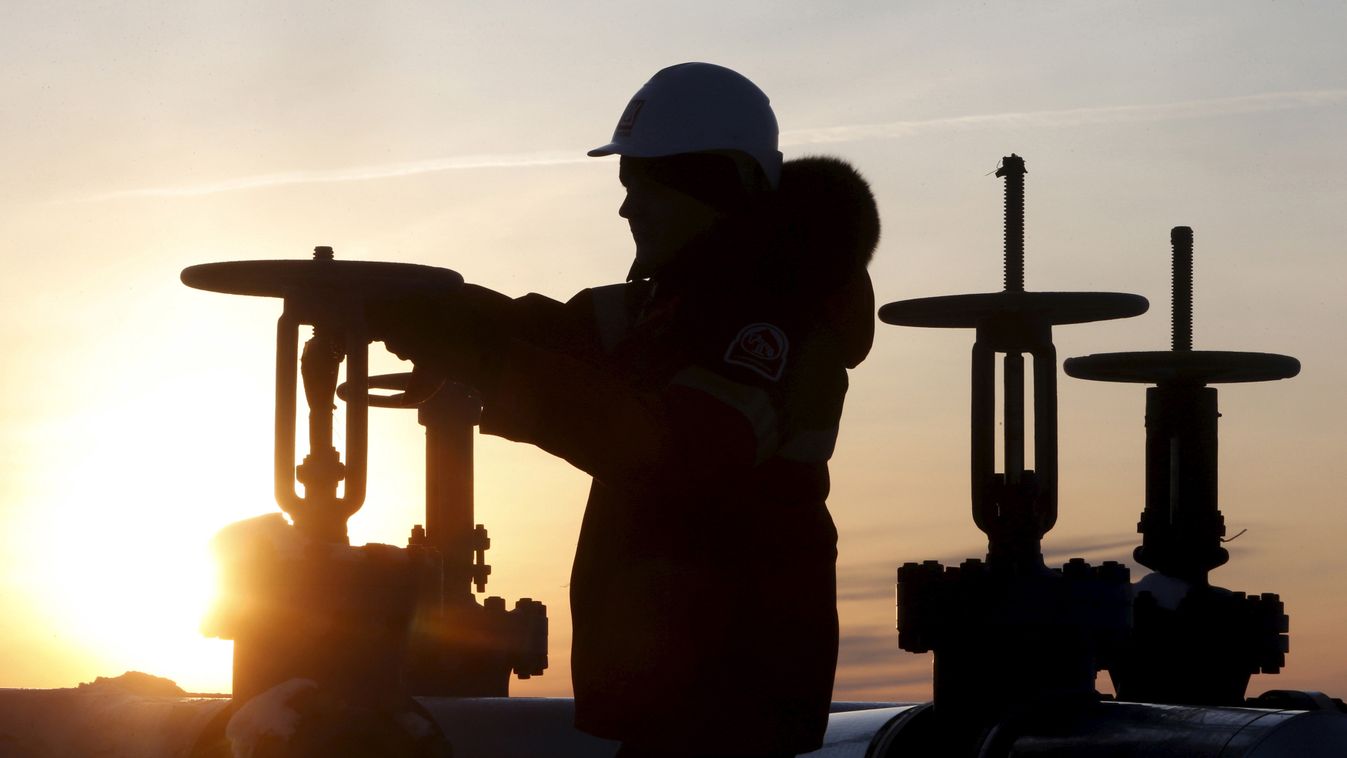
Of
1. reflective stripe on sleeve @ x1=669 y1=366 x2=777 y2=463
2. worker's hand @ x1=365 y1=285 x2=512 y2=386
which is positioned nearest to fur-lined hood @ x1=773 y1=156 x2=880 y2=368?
reflective stripe on sleeve @ x1=669 y1=366 x2=777 y2=463

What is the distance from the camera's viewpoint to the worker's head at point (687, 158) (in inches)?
179

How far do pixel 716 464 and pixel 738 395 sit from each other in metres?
0.17

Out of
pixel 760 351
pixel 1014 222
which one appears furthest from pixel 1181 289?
pixel 760 351

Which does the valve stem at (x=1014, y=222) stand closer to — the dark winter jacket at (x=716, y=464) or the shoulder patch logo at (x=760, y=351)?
the dark winter jacket at (x=716, y=464)

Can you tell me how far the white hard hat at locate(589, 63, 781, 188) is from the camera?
14.9ft

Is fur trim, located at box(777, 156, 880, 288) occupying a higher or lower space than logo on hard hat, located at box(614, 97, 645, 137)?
lower

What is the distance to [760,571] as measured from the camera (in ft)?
14.3

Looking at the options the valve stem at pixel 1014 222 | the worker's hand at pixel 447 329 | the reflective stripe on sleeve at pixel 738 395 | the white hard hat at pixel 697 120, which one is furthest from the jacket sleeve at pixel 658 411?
the valve stem at pixel 1014 222

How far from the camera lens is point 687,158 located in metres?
4.57

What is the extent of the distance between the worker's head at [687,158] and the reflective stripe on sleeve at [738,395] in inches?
24.2

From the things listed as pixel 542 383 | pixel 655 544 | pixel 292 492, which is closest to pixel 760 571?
pixel 655 544

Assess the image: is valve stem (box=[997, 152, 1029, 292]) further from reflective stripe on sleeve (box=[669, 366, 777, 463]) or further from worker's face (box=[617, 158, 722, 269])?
reflective stripe on sleeve (box=[669, 366, 777, 463])

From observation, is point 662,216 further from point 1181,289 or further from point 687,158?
point 1181,289

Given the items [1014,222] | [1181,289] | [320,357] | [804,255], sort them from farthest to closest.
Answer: [1181,289]
[1014,222]
[320,357]
[804,255]
